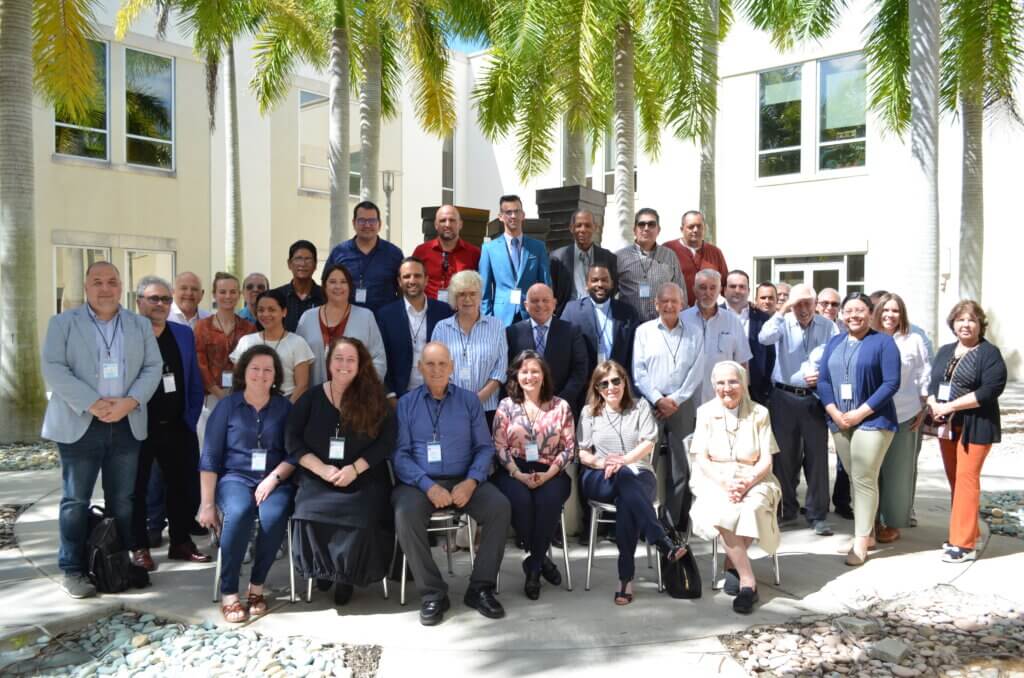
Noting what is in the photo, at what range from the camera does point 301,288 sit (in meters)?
6.12

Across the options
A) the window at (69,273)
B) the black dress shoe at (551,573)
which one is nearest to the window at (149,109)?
the window at (69,273)

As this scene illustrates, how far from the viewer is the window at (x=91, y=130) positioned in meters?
15.8

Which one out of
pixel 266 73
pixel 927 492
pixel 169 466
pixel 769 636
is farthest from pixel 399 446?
pixel 266 73

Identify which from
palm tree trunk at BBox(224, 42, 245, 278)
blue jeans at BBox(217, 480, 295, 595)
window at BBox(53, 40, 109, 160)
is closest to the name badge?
blue jeans at BBox(217, 480, 295, 595)

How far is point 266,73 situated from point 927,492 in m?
11.9

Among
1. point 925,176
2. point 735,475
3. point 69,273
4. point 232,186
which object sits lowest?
point 735,475

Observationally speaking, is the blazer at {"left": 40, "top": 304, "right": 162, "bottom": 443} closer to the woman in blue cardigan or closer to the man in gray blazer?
the man in gray blazer

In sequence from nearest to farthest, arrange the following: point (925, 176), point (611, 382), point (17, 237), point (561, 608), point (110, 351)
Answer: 1. point (561, 608)
2. point (110, 351)
3. point (611, 382)
4. point (925, 176)
5. point (17, 237)

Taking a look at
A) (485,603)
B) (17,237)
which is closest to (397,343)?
(485,603)

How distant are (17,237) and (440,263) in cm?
548

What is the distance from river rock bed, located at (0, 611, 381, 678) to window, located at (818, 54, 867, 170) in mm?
16183

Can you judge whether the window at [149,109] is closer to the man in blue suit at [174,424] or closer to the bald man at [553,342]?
the man in blue suit at [174,424]

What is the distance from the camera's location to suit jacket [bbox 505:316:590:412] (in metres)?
5.55

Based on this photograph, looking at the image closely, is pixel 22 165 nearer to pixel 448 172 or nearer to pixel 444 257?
pixel 444 257
